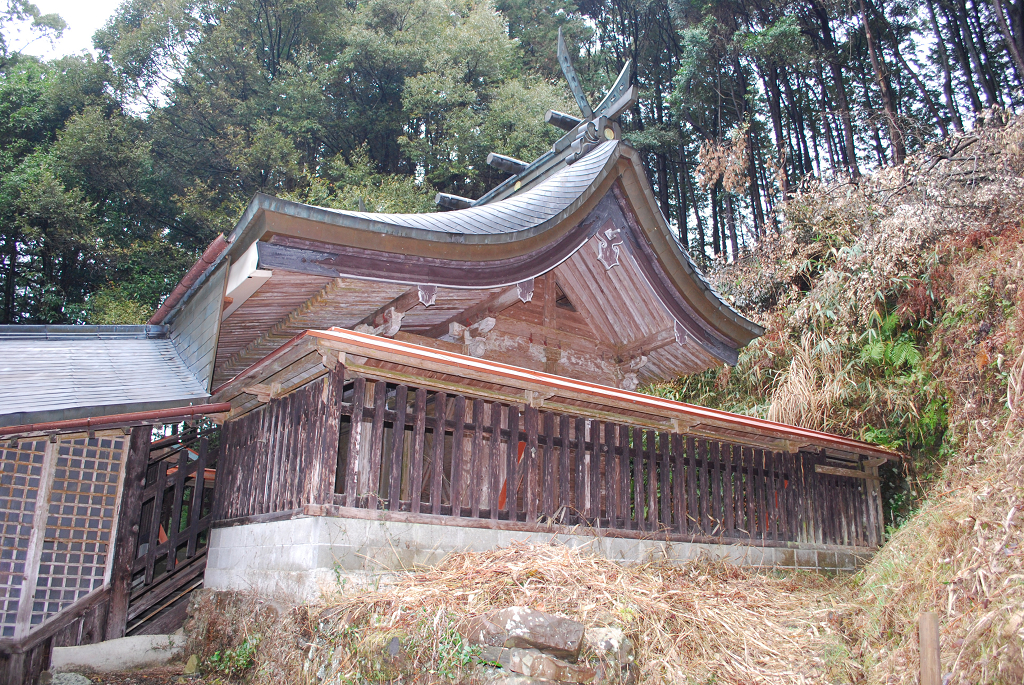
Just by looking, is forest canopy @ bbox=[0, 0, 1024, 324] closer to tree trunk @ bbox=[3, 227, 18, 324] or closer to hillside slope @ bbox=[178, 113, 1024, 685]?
tree trunk @ bbox=[3, 227, 18, 324]

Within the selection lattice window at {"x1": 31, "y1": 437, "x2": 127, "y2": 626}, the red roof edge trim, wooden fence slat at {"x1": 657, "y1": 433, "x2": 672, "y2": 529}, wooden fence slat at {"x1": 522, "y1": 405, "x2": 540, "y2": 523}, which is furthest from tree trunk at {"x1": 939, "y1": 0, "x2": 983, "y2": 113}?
lattice window at {"x1": 31, "y1": 437, "x2": 127, "y2": 626}

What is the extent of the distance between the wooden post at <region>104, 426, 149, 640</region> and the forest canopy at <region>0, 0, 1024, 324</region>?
12.0 m

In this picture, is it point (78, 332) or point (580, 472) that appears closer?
point (580, 472)

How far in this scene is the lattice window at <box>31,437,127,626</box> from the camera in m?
6.89

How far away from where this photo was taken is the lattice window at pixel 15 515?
6582 millimetres

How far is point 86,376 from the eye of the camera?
7.16m

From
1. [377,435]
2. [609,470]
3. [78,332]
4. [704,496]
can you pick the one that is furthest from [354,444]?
[78,332]

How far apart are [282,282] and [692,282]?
495 cm

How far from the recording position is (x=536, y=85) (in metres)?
24.3

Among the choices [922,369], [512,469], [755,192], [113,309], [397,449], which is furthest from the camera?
[755,192]

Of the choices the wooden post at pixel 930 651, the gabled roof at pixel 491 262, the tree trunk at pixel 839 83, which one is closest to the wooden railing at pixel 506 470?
the gabled roof at pixel 491 262

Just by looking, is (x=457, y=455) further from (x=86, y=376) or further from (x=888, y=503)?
(x=888, y=503)

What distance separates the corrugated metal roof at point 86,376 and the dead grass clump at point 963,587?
22.1 ft

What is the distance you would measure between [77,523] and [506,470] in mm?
4479
